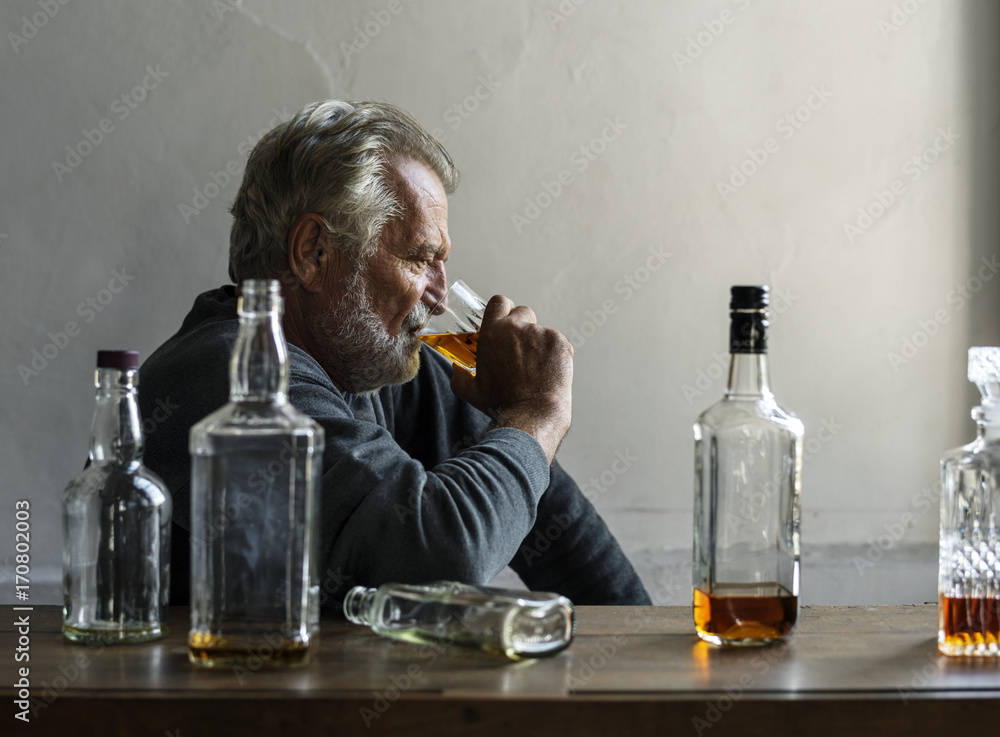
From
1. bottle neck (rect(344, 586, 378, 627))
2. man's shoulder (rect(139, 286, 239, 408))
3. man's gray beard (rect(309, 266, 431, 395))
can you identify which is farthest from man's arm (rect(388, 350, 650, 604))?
bottle neck (rect(344, 586, 378, 627))

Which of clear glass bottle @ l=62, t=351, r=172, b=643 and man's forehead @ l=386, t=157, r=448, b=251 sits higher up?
man's forehead @ l=386, t=157, r=448, b=251

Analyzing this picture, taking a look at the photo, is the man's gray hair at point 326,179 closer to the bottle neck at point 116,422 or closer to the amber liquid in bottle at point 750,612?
the bottle neck at point 116,422

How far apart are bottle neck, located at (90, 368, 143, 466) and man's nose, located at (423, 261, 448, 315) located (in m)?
0.68

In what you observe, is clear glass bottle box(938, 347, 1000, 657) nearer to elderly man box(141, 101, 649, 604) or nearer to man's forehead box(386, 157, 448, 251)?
elderly man box(141, 101, 649, 604)

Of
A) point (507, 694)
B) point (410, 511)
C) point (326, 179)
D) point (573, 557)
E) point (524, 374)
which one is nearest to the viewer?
point (507, 694)

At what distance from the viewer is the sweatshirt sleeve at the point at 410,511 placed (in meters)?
0.90

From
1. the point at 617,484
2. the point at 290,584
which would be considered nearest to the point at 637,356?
the point at 617,484

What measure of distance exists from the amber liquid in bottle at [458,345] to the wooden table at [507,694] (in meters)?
0.68

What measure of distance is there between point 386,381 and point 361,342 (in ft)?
0.31

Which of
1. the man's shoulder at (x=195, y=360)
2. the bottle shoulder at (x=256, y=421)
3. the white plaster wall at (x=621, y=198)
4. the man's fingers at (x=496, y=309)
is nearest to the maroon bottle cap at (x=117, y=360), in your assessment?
the bottle shoulder at (x=256, y=421)

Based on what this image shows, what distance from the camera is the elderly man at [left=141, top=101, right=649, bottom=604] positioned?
922mm

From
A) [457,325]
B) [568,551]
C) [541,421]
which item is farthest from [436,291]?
[568,551]

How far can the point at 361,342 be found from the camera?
1.38 m

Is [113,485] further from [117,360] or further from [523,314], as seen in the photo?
[523,314]
